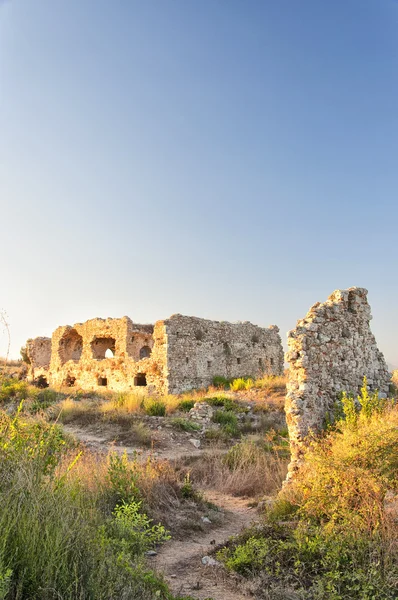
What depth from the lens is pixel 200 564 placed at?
4797 mm

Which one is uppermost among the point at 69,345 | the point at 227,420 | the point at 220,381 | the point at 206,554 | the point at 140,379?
the point at 69,345

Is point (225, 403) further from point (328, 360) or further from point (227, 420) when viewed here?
point (328, 360)

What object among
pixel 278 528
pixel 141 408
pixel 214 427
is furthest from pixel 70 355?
pixel 278 528

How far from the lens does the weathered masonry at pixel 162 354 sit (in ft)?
67.9

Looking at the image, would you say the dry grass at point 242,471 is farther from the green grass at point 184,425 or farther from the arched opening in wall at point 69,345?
the arched opening in wall at point 69,345

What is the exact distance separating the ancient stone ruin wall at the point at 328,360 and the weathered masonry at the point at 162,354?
12.6m

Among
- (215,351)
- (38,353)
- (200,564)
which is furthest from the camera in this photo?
(38,353)

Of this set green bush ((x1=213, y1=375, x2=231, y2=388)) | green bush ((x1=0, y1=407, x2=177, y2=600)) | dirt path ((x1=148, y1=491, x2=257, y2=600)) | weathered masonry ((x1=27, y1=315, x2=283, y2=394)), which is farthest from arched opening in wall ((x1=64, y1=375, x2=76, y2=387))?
green bush ((x1=0, y1=407, x2=177, y2=600))

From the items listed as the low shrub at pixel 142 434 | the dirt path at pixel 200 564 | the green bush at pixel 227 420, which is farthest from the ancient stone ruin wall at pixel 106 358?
the dirt path at pixel 200 564

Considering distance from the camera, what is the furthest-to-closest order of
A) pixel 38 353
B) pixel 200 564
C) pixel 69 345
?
pixel 38 353
pixel 69 345
pixel 200 564

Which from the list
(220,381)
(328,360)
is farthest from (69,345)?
(328,360)

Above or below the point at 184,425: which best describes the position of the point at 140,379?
above

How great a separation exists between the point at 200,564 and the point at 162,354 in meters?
15.9

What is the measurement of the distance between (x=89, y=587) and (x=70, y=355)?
26.2 m
